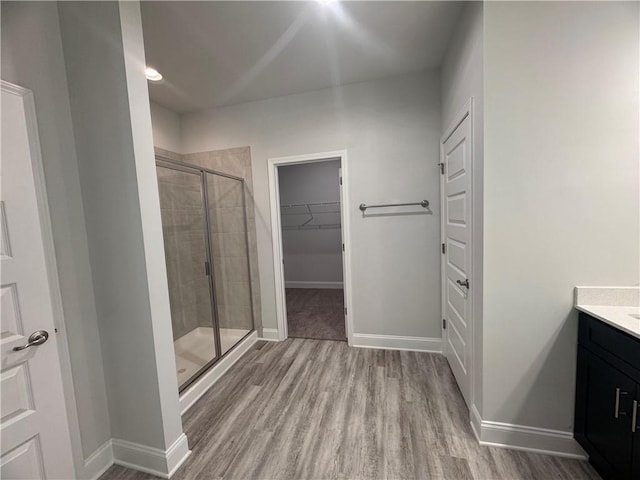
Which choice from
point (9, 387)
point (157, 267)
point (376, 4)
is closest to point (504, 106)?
point (376, 4)

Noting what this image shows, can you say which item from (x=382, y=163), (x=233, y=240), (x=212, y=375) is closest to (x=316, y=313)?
(x=233, y=240)

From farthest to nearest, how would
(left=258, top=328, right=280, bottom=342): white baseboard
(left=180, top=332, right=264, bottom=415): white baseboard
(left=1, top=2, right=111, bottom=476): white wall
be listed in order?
(left=258, top=328, right=280, bottom=342): white baseboard → (left=180, top=332, right=264, bottom=415): white baseboard → (left=1, top=2, right=111, bottom=476): white wall

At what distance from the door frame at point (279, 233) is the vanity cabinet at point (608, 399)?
1.79m

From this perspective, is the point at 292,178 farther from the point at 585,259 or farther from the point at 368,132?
the point at 585,259

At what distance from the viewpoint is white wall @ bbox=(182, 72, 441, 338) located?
2555 mm

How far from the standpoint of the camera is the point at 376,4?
67.0 inches

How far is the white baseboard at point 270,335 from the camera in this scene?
10.2 ft

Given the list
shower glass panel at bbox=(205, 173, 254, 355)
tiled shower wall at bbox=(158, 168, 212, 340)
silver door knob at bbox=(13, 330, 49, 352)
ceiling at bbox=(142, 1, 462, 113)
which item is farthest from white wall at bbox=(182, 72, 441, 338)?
silver door knob at bbox=(13, 330, 49, 352)

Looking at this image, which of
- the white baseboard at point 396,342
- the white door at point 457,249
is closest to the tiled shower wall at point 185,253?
the white baseboard at point 396,342

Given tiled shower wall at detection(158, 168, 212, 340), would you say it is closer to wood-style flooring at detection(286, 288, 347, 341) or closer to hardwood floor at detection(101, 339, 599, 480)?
hardwood floor at detection(101, 339, 599, 480)

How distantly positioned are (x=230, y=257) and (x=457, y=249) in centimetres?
228

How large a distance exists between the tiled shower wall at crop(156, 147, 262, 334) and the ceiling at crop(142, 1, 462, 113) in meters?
0.64

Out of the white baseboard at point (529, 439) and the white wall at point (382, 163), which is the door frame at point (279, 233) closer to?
the white wall at point (382, 163)

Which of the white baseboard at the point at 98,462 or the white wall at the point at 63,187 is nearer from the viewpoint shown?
the white wall at the point at 63,187
